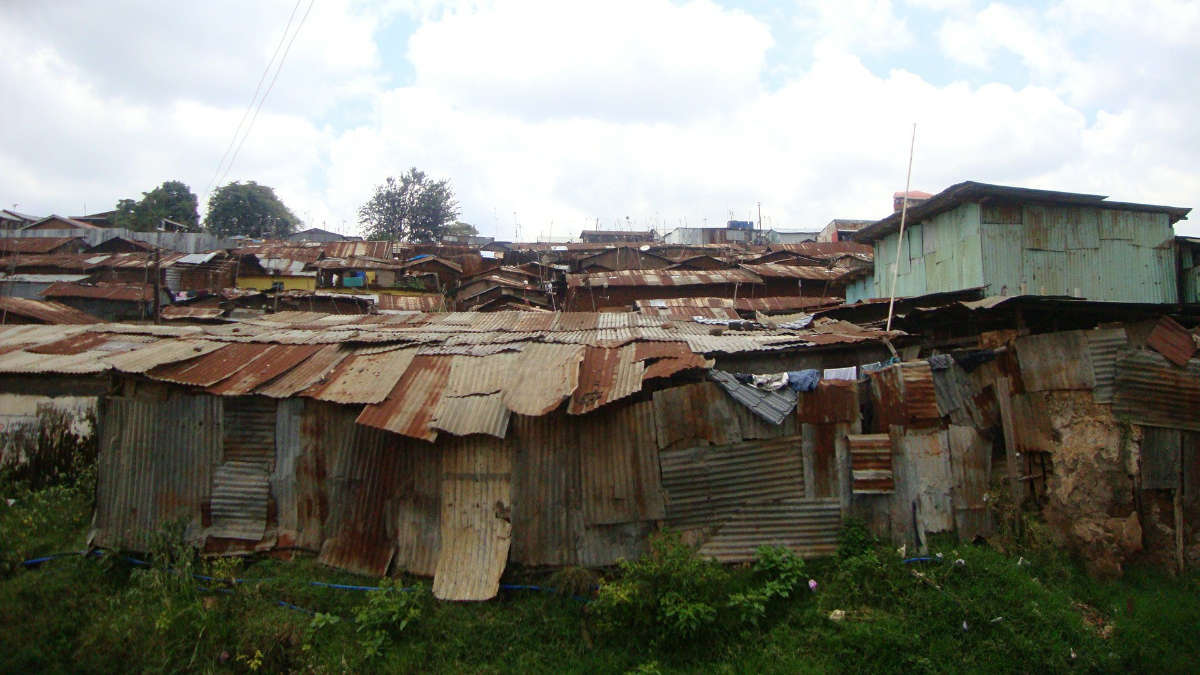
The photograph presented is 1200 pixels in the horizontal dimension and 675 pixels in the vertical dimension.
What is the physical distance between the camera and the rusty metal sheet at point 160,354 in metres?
9.14

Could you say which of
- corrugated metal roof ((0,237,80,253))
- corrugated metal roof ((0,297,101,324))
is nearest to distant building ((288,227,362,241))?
corrugated metal roof ((0,237,80,253))

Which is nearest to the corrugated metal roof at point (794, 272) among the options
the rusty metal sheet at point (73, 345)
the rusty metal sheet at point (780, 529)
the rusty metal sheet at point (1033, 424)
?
the rusty metal sheet at point (1033, 424)

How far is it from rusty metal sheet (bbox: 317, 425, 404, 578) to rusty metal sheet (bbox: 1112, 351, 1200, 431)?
8.99 metres

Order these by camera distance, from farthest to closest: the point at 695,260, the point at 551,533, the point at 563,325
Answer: the point at 695,260 < the point at 563,325 < the point at 551,533

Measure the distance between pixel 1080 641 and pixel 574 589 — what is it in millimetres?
5409

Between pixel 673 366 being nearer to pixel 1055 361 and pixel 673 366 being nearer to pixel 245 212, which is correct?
pixel 1055 361

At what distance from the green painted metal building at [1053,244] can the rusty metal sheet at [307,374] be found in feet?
43.4

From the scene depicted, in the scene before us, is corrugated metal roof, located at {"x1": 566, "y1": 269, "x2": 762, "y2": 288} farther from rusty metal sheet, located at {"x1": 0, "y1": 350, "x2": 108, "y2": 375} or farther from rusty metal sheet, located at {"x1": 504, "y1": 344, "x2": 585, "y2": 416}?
rusty metal sheet, located at {"x1": 0, "y1": 350, "x2": 108, "y2": 375}

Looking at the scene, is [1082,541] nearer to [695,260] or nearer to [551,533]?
[551,533]

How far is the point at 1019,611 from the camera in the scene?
6887 millimetres

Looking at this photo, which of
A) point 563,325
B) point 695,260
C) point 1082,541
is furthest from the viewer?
point 695,260

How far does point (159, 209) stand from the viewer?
4044 cm

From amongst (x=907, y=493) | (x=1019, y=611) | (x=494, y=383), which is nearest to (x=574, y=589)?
(x=494, y=383)

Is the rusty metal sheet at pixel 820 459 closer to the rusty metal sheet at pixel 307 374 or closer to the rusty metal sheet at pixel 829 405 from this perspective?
the rusty metal sheet at pixel 829 405
